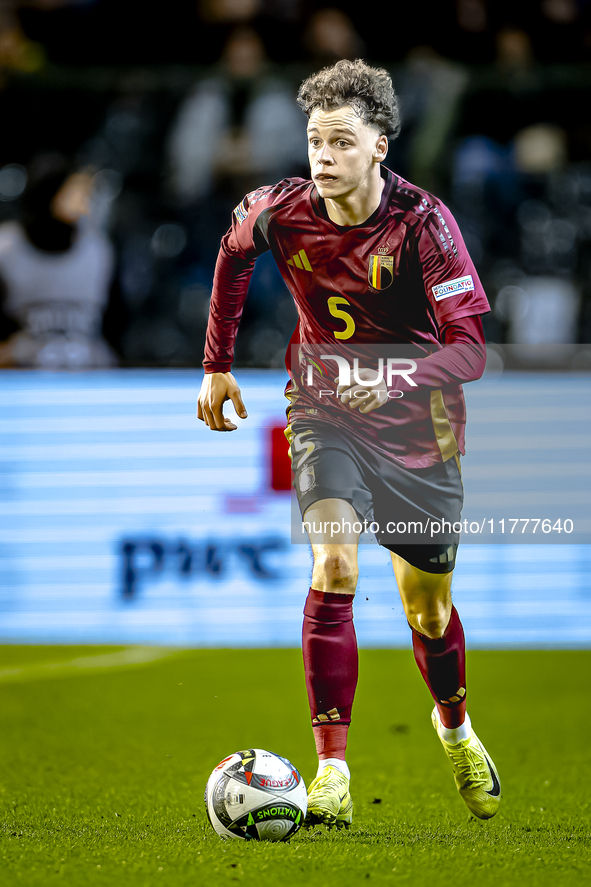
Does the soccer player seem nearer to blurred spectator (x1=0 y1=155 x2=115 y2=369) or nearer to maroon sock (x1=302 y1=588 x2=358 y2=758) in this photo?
maroon sock (x1=302 y1=588 x2=358 y2=758)

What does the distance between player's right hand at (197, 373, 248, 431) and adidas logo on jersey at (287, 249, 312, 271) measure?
44 cm

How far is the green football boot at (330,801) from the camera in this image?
9.40ft

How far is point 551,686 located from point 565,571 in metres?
0.72

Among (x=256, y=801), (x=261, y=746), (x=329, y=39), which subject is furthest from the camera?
(x=329, y=39)

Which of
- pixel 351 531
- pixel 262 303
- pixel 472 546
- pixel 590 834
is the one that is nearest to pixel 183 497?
pixel 262 303

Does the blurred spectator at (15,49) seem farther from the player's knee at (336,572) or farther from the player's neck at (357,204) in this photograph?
the player's knee at (336,572)

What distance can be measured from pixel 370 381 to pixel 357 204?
56 centimetres

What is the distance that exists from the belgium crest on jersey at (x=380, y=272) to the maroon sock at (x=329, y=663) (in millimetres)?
986

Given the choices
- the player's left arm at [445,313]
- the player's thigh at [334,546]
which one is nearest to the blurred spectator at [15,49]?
the player's left arm at [445,313]

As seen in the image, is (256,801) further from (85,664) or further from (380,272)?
(85,664)

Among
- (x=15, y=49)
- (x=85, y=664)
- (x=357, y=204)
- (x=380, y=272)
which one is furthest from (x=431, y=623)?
(x=15, y=49)

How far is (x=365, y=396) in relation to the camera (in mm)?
3172

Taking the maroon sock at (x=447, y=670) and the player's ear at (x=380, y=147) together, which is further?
the maroon sock at (x=447, y=670)

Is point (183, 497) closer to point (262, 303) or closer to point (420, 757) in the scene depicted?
point (262, 303)
